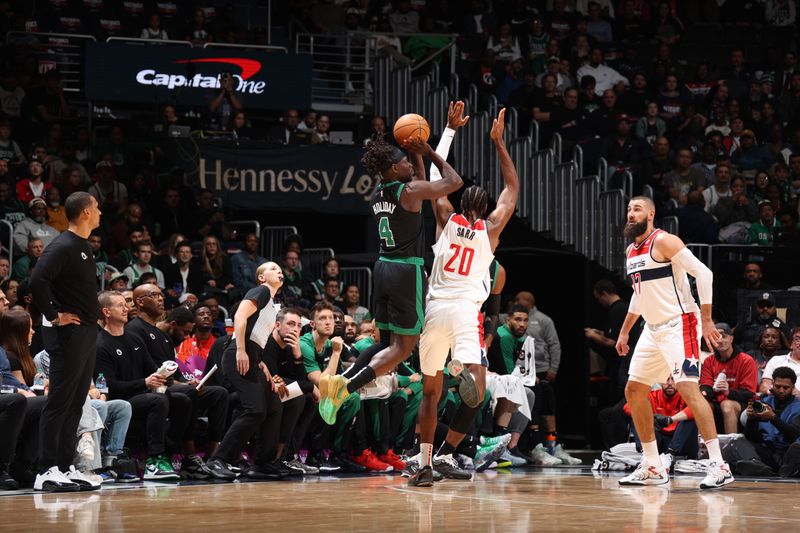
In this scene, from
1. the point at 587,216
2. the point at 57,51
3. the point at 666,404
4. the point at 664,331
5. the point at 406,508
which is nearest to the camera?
the point at 406,508

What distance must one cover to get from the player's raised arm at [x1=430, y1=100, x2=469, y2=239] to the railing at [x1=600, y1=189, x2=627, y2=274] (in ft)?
20.9

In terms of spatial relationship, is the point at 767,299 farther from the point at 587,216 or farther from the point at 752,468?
the point at 752,468

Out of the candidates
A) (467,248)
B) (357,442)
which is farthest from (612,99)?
(467,248)

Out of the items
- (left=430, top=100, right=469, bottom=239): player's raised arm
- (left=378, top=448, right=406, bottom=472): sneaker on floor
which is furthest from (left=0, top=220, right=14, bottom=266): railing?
(left=430, top=100, right=469, bottom=239): player's raised arm

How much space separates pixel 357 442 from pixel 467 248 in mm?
3261

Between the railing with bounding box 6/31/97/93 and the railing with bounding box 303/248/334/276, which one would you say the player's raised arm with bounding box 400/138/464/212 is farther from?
the railing with bounding box 6/31/97/93

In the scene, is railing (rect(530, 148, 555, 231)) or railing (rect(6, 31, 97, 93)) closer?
railing (rect(530, 148, 555, 231))

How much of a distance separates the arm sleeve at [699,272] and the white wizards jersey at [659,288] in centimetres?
6

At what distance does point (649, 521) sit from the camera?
704 centimetres

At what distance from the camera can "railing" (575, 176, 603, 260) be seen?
15.9 m

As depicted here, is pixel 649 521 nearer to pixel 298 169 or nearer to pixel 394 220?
pixel 394 220

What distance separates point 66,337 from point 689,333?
15.1 feet

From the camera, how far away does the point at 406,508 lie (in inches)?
300

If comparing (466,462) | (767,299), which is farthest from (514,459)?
(767,299)
